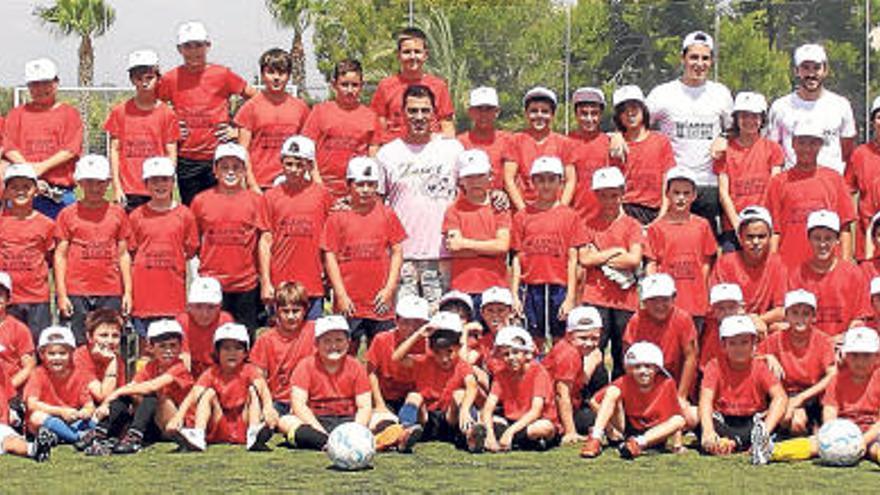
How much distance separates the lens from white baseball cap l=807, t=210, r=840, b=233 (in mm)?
11281

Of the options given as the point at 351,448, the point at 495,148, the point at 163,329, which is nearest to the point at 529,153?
the point at 495,148

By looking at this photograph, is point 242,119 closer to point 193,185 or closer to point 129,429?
point 193,185

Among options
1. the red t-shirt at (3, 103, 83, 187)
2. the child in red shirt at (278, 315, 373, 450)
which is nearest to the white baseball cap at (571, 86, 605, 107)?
the child in red shirt at (278, 315, 373, 450)

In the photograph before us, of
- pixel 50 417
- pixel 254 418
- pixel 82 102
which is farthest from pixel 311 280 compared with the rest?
pixel 82 102

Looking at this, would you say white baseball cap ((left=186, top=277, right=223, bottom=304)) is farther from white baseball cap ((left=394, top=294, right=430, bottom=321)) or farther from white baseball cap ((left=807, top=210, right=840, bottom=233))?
white baseball cap ((left=807, top=210, right=840, bottom=233))

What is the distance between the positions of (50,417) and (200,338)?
1.11 metres

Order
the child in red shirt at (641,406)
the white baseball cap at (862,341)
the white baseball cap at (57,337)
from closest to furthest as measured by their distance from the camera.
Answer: the white baseball cap at (862,341), the child in red shirt at (641,406), the white baseball cap at (57,337)

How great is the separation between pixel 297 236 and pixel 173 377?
4.70ft

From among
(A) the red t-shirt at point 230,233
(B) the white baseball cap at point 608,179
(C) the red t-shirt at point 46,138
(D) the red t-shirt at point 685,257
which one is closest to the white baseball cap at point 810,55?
(D) the red t-shirt at point 685,257

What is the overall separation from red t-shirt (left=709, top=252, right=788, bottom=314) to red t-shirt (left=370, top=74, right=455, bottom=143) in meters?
2.55

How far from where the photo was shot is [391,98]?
12930 mm

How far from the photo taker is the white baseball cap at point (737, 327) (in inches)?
420

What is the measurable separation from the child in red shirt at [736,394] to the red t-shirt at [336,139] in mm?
3188

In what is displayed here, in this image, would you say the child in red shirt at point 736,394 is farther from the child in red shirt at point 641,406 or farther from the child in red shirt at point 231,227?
the child in red shirt at point 231,227
